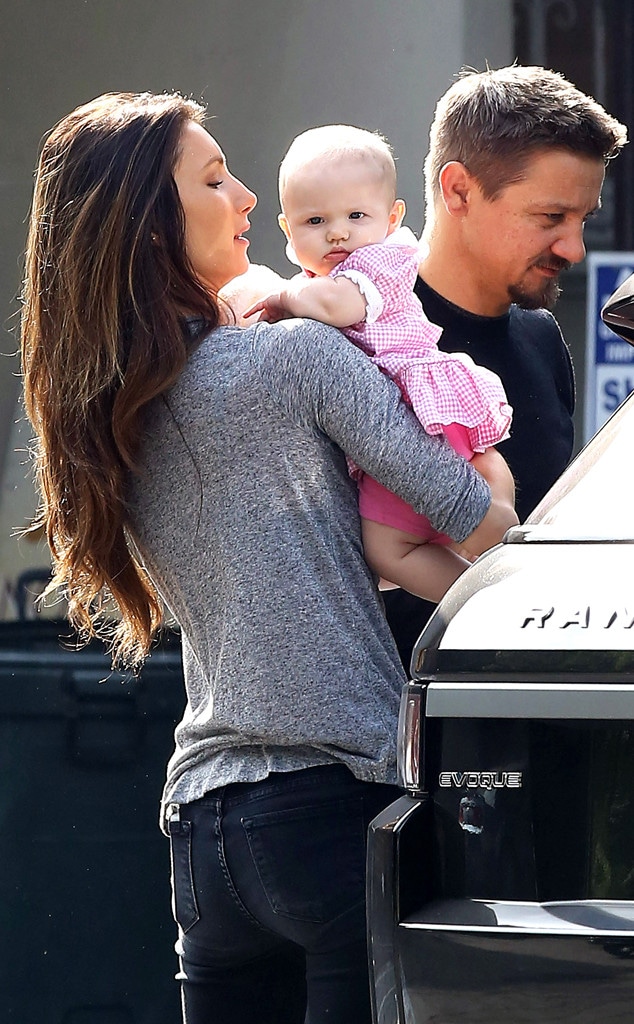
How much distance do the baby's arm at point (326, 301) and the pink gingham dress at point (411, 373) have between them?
0.07 feet

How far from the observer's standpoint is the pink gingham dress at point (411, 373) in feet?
7.57

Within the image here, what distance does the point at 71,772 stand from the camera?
4.03 m

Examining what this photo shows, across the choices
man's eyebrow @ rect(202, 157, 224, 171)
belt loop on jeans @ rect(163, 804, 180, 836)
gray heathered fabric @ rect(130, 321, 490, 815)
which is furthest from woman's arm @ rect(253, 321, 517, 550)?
belt loop on jeans @ rect(163, 804, 180, 836)

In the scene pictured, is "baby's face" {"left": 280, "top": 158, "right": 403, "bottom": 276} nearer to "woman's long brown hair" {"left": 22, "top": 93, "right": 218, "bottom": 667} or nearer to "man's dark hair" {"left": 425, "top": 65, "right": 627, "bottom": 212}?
"woman's long brown hair" {"left": 22, "top": 93, "right": 218, "bottom": 667}

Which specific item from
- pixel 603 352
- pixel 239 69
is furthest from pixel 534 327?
pixel 239 69

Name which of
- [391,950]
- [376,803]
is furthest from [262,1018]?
[391,950]

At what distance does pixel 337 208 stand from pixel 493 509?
0.60m

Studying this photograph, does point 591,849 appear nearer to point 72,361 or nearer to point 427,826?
point 427,826

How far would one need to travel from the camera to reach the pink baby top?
7.59 feet

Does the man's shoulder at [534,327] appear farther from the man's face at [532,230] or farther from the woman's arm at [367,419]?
the woman's arm at [367,419]

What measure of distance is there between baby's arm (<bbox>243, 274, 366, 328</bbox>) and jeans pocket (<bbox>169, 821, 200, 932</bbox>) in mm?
780

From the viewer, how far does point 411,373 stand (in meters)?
2.35

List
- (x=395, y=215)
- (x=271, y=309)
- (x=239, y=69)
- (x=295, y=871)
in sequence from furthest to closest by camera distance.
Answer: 1. (x=239, y=69)
2. (x=395, y=215)
3. (x=271, y=309)
4. (x=295, y=871)

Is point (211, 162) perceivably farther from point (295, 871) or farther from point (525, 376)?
point (295, 871)
